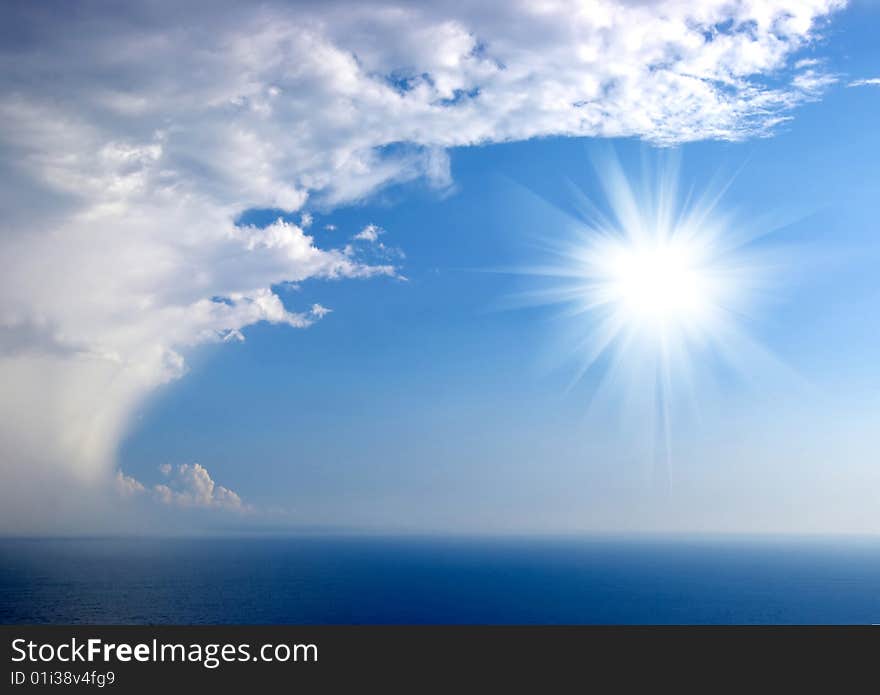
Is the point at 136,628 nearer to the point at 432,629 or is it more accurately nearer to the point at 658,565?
the point at 432,629

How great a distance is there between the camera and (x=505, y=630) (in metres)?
23.8

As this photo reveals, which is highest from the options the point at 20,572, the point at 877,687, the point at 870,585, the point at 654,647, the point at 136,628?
the point at 20,572

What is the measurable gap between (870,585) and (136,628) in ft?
575

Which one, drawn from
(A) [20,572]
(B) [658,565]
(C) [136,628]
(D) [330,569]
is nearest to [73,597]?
(A) [20,572]

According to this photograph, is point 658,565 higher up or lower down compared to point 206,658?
higher up

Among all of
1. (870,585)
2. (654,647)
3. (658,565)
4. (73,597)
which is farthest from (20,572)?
(870,585)

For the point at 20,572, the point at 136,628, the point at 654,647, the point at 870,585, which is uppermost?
the point at 20,572

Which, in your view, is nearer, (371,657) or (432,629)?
(371,657)

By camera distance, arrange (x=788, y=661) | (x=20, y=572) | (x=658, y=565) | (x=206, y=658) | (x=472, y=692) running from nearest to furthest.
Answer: (x=472, y=692) → (x=206, y=658) → (x=788, y=661) → (x=20, y=572) → (x=658, y=565)

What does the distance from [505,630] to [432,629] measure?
3527 mm

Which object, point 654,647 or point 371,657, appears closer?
point 371,657

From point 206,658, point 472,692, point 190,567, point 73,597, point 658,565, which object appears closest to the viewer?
point 472,692

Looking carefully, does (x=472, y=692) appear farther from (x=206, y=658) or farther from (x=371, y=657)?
(x=206, y=658)

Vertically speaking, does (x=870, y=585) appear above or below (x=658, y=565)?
below
